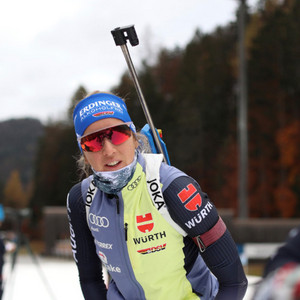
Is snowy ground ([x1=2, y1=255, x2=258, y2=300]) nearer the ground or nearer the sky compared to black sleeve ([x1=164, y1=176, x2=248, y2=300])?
nearer the ground

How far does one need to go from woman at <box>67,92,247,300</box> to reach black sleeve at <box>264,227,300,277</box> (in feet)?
2.40

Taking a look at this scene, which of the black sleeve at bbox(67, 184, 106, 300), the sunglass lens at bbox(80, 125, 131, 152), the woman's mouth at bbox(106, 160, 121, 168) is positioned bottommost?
the black sleeve at bbox(67, 184, 106, 300)

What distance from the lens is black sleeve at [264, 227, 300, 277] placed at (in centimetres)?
136

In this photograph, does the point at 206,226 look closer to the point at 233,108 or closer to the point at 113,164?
the point at 113,164

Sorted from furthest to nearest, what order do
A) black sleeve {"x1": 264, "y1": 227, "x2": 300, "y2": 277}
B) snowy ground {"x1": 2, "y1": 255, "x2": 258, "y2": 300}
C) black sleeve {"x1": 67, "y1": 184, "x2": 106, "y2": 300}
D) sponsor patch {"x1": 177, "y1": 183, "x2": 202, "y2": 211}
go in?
1. snowy ground {"x1": 2, "y1": 255, "x2": 258, "y2": 300}
2. black sleeve {"x1": 67, "y1": 184, "x2": 106, "y2": 300}
3. sponsor patch {"x1": 177, "y1": 183, "x2": 202, "y2": 211}
4. black sleeve {"x1": 264, "y1": 227, "x2": 300, "y2": 277}

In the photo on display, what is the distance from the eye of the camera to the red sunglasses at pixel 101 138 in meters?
2.28

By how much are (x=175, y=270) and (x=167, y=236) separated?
0.14 metres

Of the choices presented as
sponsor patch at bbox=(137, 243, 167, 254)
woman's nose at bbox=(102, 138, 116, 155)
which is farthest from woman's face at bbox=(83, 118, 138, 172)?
sponsor patch at bbox=(137, 243, 167, 254)

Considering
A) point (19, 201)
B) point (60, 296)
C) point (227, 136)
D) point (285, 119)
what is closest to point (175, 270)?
point (60, 296)

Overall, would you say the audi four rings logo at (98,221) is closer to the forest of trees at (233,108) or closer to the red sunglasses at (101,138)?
the red sunglasses at (101,138)

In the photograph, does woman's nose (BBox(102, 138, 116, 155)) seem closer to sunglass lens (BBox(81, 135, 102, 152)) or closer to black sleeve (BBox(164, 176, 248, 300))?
sunglass lens (BBox(81, 135, 102, 152))

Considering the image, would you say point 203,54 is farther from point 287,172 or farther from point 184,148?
point 287,172

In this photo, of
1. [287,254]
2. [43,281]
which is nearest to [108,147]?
[287,254]

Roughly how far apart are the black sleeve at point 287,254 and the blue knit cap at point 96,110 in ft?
3.64
